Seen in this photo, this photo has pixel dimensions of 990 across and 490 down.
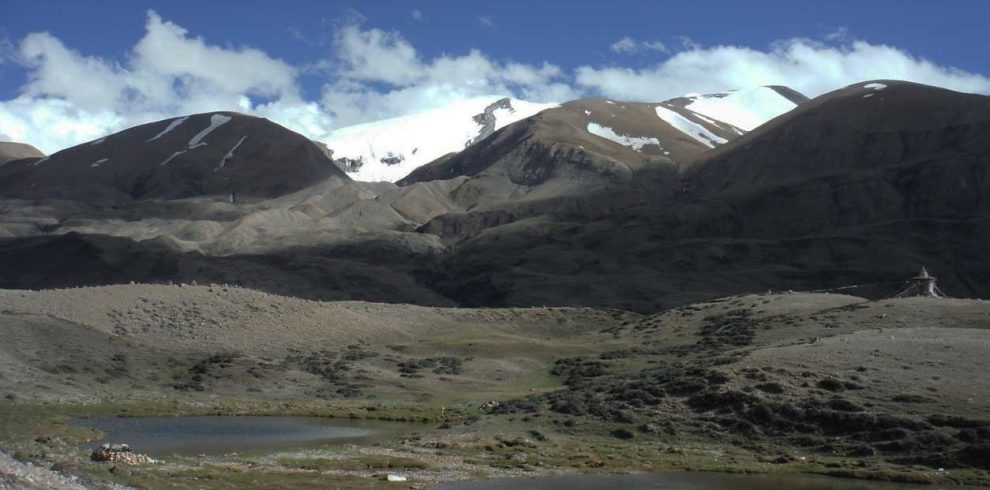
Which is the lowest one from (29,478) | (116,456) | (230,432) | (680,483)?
(230,432)

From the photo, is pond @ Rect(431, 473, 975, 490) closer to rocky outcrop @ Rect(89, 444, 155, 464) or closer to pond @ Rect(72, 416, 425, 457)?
rocky outcrop @ Rect(89, 444, 155, 464)

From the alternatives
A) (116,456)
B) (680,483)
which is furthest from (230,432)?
(680,483)

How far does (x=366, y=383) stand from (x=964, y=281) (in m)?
129

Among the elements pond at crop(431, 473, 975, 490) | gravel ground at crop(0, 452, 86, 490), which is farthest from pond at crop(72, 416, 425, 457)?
pond at crop(431, 473, 975, 490)

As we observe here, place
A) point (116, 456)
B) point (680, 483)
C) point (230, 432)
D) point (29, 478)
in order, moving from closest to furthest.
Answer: point (29, 478), point (116, 456), point (680, 483), point (230, 432)

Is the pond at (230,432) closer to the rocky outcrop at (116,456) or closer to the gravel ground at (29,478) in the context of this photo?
the rocky outcrop at (116,456)

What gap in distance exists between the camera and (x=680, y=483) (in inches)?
1618

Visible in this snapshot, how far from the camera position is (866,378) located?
5253cm

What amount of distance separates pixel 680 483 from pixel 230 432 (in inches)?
916

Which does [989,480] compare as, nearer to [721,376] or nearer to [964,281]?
[721,376]

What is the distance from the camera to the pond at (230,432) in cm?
4775

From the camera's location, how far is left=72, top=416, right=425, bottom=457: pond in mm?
47750

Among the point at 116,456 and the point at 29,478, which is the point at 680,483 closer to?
the point at 116,456

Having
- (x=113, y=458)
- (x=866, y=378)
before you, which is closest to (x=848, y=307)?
(x=866, y=378)
